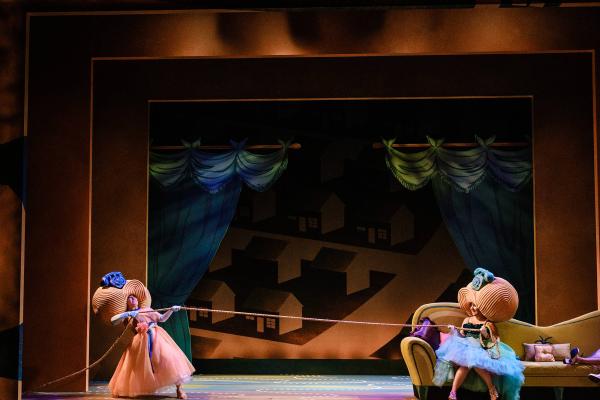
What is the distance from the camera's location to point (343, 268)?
9648 mm

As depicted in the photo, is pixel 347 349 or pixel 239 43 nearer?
pixel 239 43

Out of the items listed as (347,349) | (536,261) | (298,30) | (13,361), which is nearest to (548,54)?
(536,261)

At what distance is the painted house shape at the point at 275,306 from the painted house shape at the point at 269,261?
0.47 feet

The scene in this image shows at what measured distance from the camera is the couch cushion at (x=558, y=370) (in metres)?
7.47

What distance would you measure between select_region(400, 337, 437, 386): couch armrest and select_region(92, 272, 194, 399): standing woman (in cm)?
189

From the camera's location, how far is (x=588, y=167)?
29.4 ft

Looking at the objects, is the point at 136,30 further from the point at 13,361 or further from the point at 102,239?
the point at 13,361

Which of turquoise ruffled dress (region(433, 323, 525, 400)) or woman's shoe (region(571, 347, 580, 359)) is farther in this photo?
woman's shoe (region(571, 347, 580, 359))

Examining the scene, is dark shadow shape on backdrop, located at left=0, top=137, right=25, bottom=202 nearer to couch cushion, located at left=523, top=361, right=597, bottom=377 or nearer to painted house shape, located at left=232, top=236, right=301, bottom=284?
painted house shape, located at left=232, top=236, right=301, bottom=284

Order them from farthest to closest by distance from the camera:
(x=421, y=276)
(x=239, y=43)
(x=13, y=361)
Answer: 1. (x=421, y=276)
2. (x=239, y=43)
3. (x=13, y=361)

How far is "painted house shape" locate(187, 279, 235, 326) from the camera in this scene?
31.6 feet

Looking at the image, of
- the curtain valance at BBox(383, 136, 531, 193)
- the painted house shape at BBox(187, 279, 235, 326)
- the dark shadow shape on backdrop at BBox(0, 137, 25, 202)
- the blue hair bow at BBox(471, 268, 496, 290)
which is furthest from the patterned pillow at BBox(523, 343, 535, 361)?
the dark shadow shape on backdrop at BBox(0, 137, 25, 202)

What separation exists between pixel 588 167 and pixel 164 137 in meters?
4.46

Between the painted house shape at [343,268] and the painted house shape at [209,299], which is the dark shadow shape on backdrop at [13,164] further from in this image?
the painted house shape at [343,268]
